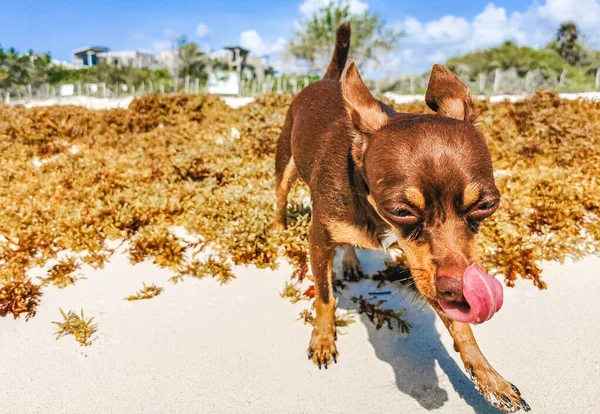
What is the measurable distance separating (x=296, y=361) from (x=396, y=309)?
99 cm

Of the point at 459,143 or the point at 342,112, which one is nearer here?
the point at 459,143

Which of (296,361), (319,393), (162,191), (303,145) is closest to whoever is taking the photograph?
(319,393)

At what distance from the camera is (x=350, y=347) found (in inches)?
120

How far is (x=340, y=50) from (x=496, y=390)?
369 cm

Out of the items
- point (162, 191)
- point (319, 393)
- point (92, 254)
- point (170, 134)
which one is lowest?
point (319, 393)

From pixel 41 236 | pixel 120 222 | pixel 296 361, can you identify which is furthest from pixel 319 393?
pixel 41 236

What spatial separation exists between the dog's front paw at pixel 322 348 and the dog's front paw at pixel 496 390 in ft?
2.88

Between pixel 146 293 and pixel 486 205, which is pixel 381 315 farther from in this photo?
pixel 146 293

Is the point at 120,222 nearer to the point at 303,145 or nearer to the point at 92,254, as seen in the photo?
the point at 92,254

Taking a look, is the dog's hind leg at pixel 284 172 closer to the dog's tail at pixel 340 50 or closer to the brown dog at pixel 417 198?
the dog's tail at pixel 340 50

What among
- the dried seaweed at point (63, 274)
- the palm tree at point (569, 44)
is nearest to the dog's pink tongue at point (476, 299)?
the dried seaweed at point (63, 274)

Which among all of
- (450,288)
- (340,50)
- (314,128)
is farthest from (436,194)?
(340,50)

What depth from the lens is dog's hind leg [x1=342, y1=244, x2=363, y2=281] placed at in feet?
13.0

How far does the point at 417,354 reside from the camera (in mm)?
2920
